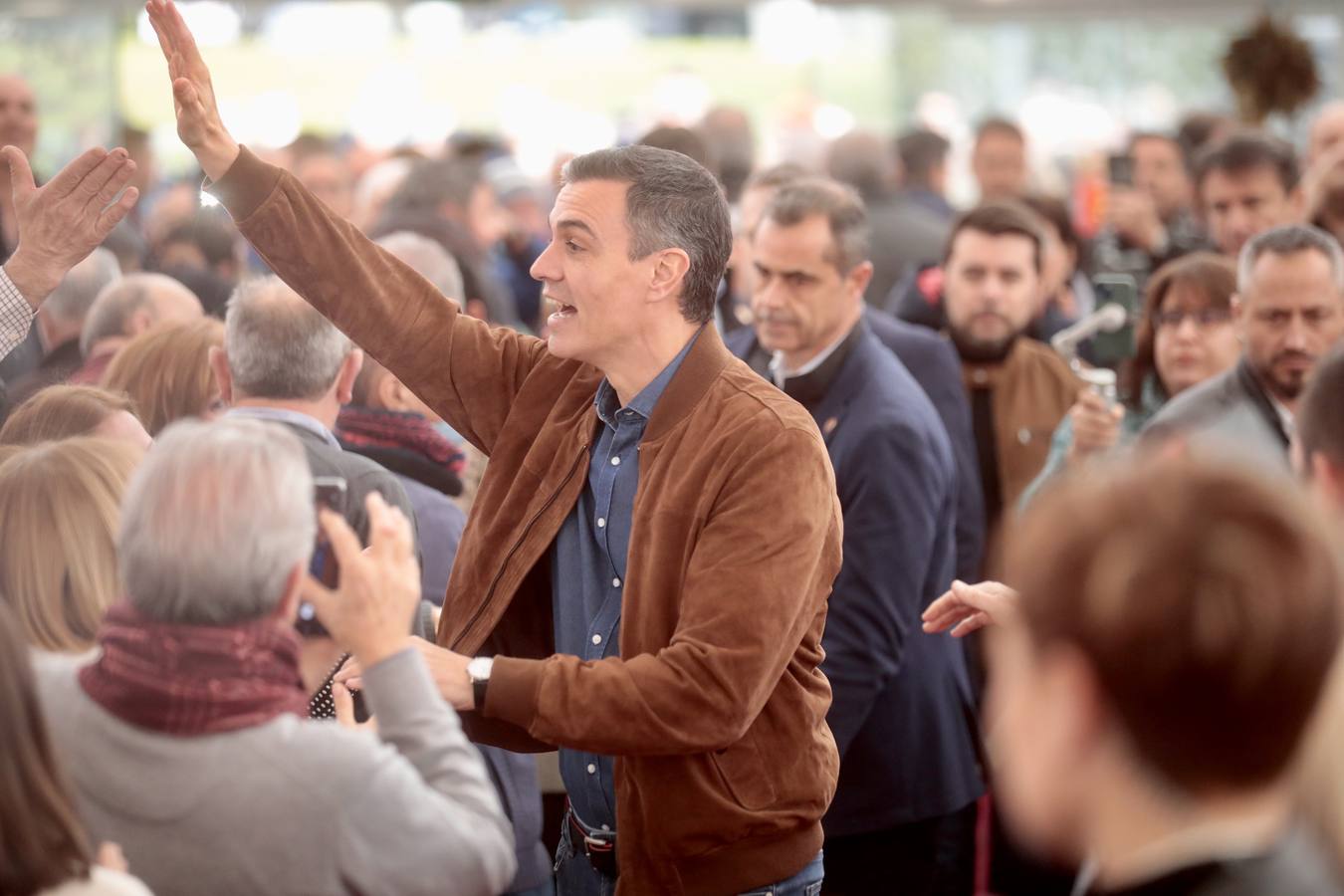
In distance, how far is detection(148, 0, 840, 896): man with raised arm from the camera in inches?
96.0

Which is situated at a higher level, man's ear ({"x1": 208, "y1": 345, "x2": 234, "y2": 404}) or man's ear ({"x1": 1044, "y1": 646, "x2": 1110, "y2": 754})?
man's ear ({"x1": 208, "y1": 345, "x2": 234, "y2": 404})

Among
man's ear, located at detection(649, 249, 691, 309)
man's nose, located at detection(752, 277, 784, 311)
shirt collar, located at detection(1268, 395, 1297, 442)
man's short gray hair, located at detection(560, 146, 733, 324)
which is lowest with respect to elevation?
shirt collar, located at detection(1268, 395, 1297, 442)

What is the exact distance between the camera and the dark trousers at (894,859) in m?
3.88

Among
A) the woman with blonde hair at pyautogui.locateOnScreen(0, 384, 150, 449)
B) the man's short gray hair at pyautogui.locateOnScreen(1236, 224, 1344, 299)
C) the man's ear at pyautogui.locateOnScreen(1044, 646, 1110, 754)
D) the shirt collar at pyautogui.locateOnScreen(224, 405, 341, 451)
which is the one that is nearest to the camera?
the man's ear at pyautogui.locateOnScreen(1044, 646, 1110, 754)

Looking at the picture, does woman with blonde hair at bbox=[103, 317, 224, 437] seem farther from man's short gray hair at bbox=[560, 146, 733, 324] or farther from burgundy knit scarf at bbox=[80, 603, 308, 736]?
burgundy knit scarf at bbox=[80, 603, 308, 736]

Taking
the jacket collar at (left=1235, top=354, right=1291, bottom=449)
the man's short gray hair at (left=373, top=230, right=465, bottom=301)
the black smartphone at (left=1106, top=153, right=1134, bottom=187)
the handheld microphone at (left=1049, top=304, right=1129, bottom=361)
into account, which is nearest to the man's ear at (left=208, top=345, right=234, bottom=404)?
the man's short gray hair at (left=373, top=230, right=465, bottom=301)

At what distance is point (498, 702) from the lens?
93.9 inches

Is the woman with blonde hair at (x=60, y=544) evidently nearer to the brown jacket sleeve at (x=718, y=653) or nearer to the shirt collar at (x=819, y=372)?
the brown jacket sleeve at (x=718, y=653)

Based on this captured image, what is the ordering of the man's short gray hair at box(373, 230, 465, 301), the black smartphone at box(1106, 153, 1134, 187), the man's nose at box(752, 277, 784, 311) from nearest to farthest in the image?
the man's nose at box(752, 277, 784, 311), the man's short gray hair at box(373, 230, 465, 301), the black smartphone at box(1106, 153, 1134, 187)

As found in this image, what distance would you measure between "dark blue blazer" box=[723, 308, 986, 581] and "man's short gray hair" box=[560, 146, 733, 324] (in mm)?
1604

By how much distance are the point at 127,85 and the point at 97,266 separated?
10.7 meters

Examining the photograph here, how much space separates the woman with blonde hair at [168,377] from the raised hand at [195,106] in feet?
2.93

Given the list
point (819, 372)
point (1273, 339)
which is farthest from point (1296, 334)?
point (819, 372)

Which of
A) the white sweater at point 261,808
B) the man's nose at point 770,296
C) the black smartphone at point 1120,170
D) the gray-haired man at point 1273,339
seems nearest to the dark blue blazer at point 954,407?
the man's nose at point 770,296
